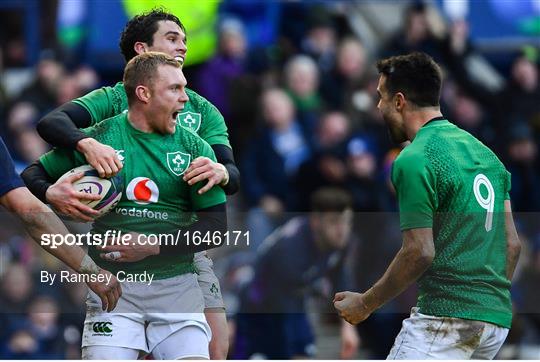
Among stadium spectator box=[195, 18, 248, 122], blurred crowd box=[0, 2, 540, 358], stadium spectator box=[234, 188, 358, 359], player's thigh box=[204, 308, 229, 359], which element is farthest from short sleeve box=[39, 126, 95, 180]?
stadium spectator box=[195, 18, 248, 122]

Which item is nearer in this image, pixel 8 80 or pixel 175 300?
pixel 175 300

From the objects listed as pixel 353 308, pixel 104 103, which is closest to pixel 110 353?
pixel 353 308

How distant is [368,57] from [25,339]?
3.93 meters

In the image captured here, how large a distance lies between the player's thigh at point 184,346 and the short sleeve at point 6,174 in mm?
1039

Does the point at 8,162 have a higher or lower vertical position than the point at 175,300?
higher

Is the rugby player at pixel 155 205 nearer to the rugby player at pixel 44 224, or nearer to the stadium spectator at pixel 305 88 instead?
the rugby player at pixel 44 224

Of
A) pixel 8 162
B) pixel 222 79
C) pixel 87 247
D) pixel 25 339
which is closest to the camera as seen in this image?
pixel 8 162

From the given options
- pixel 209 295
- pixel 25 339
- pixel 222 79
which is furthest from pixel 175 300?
pixel 222 79

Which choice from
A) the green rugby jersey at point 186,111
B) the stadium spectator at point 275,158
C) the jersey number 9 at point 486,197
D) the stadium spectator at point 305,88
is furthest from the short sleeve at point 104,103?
the stadium spectator at point 305,88

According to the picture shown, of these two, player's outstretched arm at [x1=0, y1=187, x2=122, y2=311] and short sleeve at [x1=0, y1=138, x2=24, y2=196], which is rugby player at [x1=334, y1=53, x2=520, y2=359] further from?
short sleeve at [x1=0, y1=138, x2=24, y2=196]

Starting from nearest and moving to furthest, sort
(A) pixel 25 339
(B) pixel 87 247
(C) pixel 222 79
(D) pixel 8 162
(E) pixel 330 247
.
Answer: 1. (D) pixel 8 162
2. (B) pixel 87 247
3. (E) pixel 330 247
4. (A) pixel 25 339
5. (C) pixel 222 79

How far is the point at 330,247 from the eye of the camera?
10.0 m

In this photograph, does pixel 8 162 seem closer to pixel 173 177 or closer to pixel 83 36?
pixel 173 177

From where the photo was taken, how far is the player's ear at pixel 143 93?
23.3 feet
